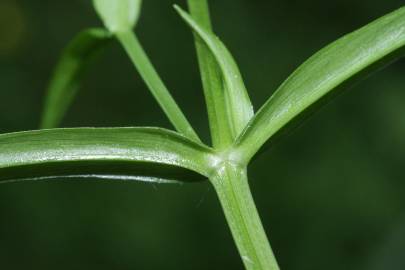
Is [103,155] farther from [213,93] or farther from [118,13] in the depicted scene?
[118,13]

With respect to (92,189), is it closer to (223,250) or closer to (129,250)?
(129,250)

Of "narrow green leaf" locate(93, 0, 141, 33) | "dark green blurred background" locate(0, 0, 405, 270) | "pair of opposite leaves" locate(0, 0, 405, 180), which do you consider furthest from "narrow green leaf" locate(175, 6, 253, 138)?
"dark green blurred background" locate(0, 0, 405, 270)

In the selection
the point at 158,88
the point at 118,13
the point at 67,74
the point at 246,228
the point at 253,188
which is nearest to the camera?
the point at 246,228

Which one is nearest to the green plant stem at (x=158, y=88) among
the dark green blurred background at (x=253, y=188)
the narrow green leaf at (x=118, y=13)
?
the narrow green leaf at (x=118, y=13)

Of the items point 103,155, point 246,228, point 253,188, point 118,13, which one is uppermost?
point 253,188

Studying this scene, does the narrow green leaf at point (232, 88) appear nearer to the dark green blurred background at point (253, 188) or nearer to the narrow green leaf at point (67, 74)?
the narrow green leaf at point (67, 74)

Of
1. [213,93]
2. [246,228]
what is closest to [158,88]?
[213,93]

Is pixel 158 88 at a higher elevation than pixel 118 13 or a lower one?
lower
